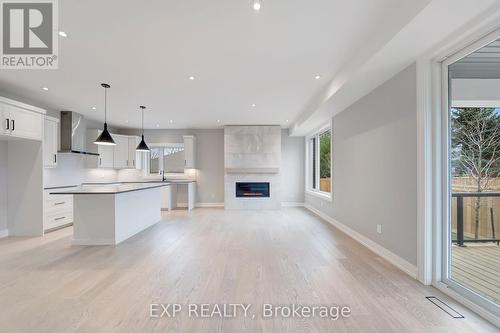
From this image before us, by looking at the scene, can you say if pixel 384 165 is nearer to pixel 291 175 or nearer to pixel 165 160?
pixel 291 175

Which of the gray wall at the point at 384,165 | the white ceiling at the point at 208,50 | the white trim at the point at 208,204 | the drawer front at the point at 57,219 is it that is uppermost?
the white ceiling at the point at 208,50

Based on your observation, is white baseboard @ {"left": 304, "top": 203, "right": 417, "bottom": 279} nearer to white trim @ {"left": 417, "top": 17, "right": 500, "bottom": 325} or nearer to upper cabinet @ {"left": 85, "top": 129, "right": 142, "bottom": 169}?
white trim @ {"left": 417, "top": 17, "right": 500, "bottom": 325}

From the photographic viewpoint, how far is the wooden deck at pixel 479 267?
7.23 ft

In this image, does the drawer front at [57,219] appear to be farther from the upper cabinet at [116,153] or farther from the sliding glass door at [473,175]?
the sliding glass door at [473,175]

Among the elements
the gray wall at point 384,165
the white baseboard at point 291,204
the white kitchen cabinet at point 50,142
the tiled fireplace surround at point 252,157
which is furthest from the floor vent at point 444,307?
the white kitchen cabinet at point 50,142

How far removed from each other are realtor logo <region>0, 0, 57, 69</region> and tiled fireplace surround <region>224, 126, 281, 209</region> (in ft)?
15.9

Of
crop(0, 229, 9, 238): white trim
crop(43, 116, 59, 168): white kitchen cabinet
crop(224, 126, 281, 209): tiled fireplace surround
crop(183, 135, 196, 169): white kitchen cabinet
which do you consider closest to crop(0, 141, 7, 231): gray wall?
crop(0, 229, 9, 238): white trim

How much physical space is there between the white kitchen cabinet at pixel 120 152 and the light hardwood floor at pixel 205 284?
3.38m

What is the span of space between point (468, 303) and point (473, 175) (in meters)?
1.16

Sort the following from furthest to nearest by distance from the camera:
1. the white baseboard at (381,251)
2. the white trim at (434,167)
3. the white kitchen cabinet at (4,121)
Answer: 1. the white kitchen cabinet at (4,121)
2. the white baseboard at (381,251)
3. the white trim at (434,167)

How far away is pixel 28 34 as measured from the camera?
2633mm

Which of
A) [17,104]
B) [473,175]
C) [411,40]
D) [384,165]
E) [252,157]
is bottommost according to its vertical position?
[473,175]

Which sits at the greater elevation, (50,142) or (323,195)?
(50,142)

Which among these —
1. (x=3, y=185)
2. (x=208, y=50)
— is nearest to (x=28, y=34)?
(x=208, y=50)
